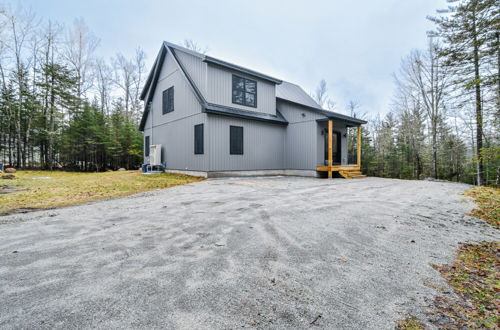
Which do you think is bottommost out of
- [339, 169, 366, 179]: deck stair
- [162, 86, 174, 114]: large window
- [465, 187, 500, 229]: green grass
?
[465, 187, 500, 229]: green grass

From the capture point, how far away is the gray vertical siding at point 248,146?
973cm

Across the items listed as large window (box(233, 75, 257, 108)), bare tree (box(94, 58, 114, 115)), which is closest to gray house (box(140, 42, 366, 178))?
large window (box(233, 75, 257, 108))

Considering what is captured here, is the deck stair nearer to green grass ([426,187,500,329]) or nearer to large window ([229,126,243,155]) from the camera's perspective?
large window ([229,126,243,155])

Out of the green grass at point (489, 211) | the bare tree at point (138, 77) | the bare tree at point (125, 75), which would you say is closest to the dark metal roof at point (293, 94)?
the green grass at point (489, 211)

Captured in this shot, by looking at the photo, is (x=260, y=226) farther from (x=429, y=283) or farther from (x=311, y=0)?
(x=311, y=0)

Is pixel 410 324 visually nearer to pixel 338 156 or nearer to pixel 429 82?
pixel 338 156

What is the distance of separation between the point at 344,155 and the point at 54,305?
13757 mm

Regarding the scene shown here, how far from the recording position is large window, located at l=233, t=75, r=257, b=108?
10930mm

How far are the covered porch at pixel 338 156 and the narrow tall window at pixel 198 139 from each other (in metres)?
5.77

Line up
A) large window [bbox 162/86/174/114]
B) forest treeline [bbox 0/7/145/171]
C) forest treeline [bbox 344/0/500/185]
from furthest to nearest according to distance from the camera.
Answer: forest treeline [bbox 0/7/145/171] → large window [bbox 162/86/174/114] → forest treeline [bbox 344/0/500/185]

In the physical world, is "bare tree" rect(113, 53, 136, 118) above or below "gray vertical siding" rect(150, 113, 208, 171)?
above

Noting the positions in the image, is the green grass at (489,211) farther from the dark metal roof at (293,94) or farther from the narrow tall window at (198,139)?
the dark metal roof at (293,94)

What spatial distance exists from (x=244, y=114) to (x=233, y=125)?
30.3 inches

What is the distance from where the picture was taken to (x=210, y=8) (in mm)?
16828
